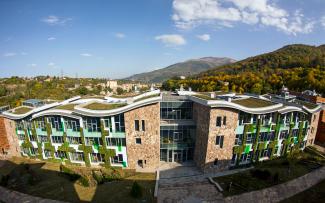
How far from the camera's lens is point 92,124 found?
28.8 meters

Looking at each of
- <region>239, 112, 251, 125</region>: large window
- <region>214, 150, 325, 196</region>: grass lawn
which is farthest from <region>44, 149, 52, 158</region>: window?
<region>239, 112, 251, 125</region>: large window

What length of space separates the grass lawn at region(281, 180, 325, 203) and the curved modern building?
7.64 meters

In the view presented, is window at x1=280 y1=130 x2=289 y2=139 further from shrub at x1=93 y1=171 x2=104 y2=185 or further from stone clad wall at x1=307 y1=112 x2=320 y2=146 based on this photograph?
shrub at x1=93 y1=171 x2=104 y2=185

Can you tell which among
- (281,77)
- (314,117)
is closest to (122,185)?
(314,117)

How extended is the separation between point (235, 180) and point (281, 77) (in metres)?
74.5

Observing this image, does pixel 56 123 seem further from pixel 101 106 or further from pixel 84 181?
pixel 84 181

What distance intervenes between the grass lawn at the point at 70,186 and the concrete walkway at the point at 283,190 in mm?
12070

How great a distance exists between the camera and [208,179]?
26156mm

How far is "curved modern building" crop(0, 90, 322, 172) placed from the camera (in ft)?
89.4

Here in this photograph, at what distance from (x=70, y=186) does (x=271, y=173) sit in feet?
101

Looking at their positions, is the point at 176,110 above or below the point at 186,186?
above

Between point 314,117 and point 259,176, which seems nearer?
point 259,176

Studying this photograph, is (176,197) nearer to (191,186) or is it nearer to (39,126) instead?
(191,186)

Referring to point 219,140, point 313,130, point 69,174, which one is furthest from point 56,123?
point 313,130
